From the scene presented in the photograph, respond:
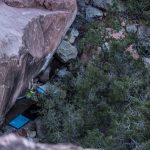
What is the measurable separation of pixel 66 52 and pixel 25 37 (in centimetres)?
131

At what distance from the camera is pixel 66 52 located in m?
4.89

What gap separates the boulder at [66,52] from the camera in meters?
4.85

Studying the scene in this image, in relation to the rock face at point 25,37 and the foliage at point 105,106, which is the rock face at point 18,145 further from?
the foliage at point 105,106

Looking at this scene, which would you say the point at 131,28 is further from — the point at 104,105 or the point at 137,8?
the point at 104,105

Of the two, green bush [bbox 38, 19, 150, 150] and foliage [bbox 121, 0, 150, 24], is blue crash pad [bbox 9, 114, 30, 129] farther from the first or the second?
foliage [bbox 121, 0, 150, 24]

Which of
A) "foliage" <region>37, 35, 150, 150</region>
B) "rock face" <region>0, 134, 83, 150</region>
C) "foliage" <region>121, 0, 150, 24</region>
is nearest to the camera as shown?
"rock face" <region>0, 134, 83, 150</region>

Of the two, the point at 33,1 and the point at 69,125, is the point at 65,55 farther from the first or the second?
the point at 69,125

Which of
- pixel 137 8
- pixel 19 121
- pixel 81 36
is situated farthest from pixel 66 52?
pixel 137 8

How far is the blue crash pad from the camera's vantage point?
14.3 feet

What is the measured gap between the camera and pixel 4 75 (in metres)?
3.46

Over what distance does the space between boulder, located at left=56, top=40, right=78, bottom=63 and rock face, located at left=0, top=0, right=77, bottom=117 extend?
410mm

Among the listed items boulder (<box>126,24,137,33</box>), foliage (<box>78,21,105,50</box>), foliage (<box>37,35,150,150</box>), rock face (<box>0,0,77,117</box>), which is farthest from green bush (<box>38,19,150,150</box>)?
boulder (<box>126,24,137,33</box>)

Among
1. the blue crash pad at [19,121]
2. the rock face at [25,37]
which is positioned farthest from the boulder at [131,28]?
the blue crash pad at [19,121]

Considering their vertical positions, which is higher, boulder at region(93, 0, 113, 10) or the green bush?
boulder at region(93, 0, 113, 10)
